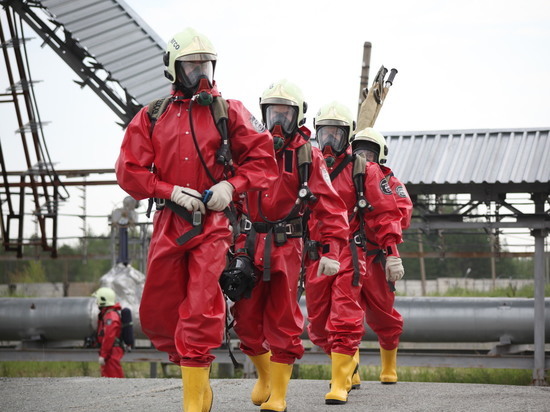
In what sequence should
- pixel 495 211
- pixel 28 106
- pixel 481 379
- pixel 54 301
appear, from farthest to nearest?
pixel 28 106
pixel 54 301
pixel 481 379
pixel 495 211

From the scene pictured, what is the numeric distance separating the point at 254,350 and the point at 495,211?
28.8 ft

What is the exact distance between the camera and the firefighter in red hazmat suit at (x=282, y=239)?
693 cm

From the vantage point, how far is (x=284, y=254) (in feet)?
22.8

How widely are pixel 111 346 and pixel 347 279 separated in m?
7.97

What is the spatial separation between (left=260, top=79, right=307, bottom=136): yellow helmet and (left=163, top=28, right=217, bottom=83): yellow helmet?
3.65ft

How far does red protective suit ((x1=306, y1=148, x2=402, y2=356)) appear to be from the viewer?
8008mm

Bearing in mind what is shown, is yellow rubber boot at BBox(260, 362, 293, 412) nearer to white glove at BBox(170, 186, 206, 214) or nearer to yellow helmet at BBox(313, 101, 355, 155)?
white glove at BBox(170, 186, 206, 214)

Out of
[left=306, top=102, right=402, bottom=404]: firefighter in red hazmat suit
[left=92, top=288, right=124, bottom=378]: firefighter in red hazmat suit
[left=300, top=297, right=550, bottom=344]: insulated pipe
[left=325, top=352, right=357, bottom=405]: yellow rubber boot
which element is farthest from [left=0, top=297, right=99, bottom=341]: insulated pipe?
[left=325, top=352, right=357, bottom=405]: yellow rubber boot

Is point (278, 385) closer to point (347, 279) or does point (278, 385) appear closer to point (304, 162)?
point (347, 279)

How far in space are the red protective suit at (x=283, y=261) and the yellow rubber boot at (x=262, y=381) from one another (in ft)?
0.34

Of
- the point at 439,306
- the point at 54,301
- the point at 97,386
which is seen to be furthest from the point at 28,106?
the point at 97,386

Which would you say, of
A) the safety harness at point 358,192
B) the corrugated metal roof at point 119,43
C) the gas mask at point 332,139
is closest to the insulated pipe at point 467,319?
the corrugated metal roof at point 119,43

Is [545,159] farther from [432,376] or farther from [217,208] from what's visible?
[217,208]

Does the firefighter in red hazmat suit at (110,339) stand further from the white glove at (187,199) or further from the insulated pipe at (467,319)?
the white glove at (187,199)
